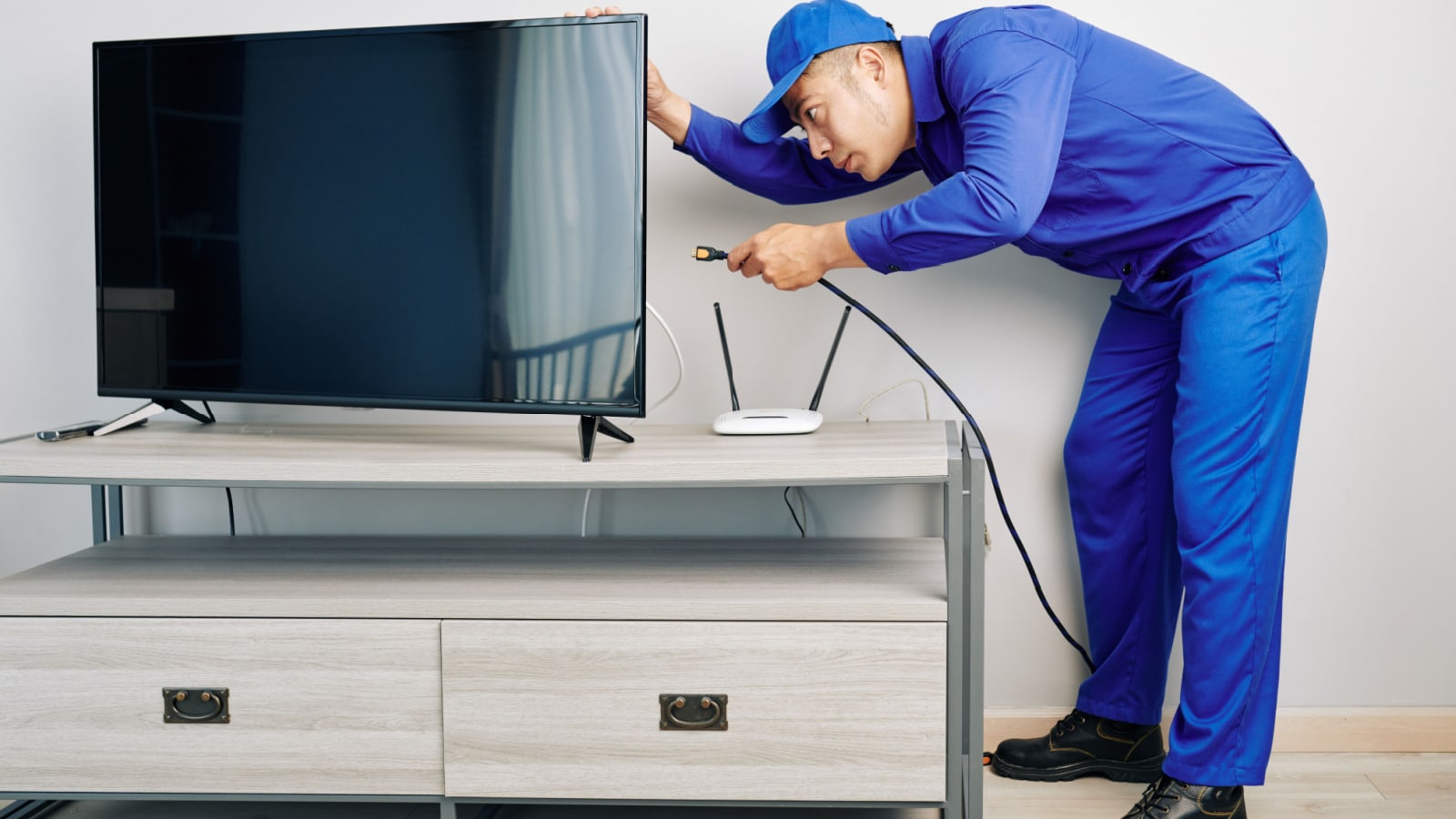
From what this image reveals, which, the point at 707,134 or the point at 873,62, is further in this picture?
the point at 707,134

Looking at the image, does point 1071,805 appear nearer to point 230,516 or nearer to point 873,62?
point 873,62

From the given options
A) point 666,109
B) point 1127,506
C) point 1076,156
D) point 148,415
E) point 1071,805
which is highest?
point 666,109

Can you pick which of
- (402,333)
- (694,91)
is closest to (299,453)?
(402,333)

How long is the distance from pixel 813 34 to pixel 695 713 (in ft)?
3.08

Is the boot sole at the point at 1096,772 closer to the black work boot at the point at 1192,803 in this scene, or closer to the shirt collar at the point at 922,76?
the black work boot at the point at 1192,803

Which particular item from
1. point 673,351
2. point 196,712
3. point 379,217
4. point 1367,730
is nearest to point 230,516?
point 196,712

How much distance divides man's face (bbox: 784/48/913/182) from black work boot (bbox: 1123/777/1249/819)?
3.24 feet

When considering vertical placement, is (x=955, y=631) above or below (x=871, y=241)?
below

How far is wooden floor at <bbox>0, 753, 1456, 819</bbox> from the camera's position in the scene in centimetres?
175

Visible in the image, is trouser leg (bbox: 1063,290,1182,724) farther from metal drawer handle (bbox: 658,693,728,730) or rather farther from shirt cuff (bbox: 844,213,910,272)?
metal drawer handle (bbox: 658,693,728,730)

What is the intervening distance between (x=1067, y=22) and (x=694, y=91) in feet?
2.16

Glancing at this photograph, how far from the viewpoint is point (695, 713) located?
151 centimetres

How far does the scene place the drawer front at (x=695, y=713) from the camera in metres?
1.48

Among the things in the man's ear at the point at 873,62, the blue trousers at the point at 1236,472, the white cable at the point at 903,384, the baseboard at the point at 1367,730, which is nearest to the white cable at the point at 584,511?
the white cable at the point at 903,384
